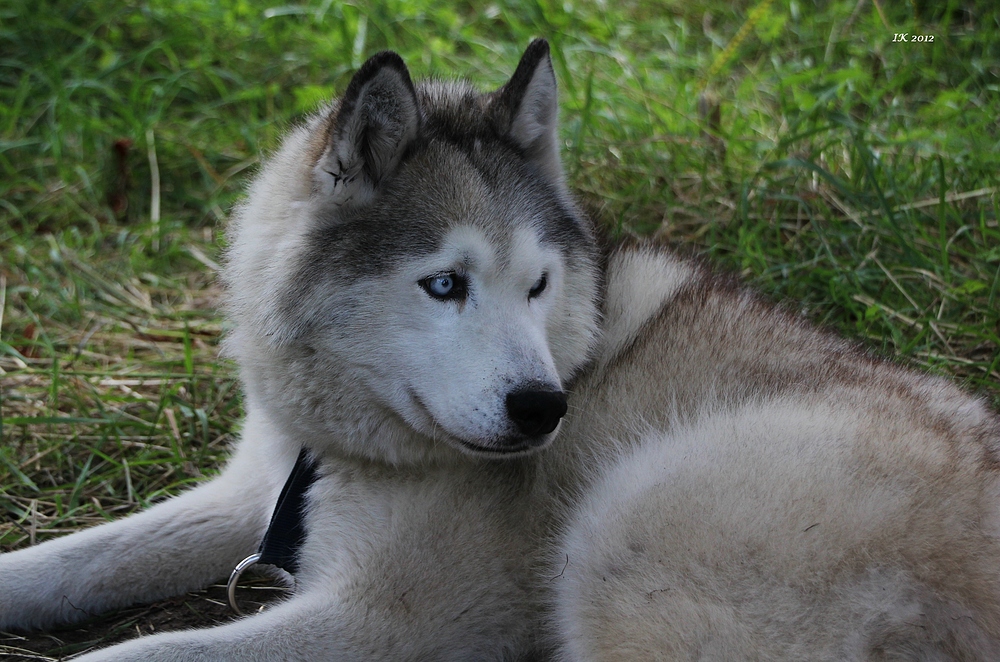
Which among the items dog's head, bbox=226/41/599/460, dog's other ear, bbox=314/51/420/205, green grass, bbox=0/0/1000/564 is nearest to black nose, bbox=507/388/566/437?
dog's head, bbox=226/41/599/460

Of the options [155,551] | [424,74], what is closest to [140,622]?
[155,551]

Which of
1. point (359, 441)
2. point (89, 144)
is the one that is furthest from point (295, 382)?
point (89, 144)

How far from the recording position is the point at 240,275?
8.29ft

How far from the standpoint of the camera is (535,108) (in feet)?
8.68

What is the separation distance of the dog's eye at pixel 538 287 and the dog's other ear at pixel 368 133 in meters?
0.48

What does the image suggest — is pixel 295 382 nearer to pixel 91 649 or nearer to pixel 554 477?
pixel 554 477

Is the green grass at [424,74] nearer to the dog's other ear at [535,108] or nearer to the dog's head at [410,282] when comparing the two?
the dog's other ear at [535,108]

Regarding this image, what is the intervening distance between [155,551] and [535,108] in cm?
174

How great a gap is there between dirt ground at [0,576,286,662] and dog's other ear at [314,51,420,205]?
122cm

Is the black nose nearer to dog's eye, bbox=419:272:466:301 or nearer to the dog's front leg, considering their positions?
dog's eye, bbox=419:272:466:301

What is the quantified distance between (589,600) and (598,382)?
69 centimetres

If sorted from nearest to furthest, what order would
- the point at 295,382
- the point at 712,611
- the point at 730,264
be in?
the point at 712,611 → the point at 295,382 → the point at 730,264

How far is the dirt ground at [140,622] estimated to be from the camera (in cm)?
254

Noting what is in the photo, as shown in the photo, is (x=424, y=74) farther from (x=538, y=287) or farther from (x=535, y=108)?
(x=538, y=287)
